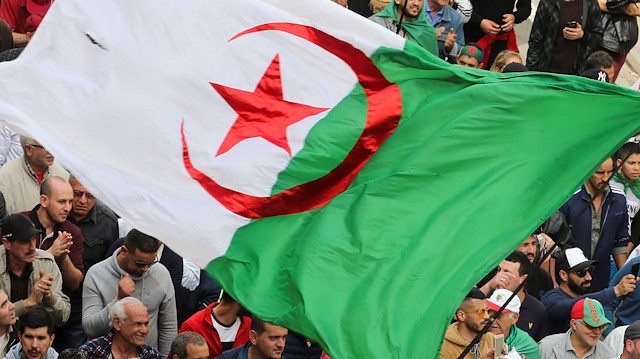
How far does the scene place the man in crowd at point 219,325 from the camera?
9.17m

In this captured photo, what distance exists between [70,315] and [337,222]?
3.73 m

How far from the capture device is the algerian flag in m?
6.21

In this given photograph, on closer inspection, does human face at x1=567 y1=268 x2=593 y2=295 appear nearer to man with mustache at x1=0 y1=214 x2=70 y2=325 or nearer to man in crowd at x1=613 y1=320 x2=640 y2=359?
A: man in crowd at x1=613 y1=320 x2=640 y2=359

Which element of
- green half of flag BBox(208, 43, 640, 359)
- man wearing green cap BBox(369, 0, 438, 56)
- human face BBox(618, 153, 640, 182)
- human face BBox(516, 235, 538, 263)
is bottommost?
human face BBox(516, 235, 538, 263)

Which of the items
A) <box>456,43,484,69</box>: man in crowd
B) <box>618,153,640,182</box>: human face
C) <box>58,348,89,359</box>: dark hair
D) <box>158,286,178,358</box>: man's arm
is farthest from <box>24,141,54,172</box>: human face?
<box>618,153,640,182</box>: human face

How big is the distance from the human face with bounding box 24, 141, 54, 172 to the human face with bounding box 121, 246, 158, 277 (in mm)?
1390

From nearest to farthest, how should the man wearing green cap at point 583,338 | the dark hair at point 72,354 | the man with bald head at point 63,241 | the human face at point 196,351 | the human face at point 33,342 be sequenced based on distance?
the dark hair at point 72,354 → the human face at point 33,342 → the human face at point 196,351 → the man with bald head at point 63,241 → the man wearing green cap at point 583,338

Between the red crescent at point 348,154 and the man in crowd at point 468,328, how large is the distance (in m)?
2.54

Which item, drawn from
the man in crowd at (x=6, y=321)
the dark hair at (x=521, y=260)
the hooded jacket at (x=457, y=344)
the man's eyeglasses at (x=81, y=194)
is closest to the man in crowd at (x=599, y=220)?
the dark hair at (x=521, y=260)

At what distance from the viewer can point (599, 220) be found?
11.6 metres

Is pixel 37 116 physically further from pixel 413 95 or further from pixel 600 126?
pixel 600 126

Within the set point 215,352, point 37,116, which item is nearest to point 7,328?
point 215,352

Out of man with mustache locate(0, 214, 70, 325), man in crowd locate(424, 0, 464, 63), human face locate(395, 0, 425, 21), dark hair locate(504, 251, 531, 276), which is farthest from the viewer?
man in crowd locate(424, 0, 464, 63)

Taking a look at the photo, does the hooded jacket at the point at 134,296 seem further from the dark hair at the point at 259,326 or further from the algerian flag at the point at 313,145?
the algerian flag at the point at 313,145
